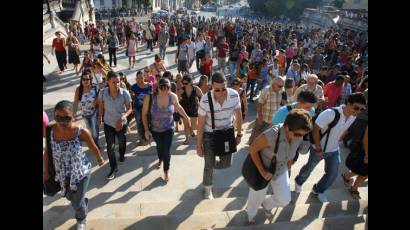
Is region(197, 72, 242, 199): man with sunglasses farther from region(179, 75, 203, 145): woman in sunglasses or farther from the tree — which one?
the tree

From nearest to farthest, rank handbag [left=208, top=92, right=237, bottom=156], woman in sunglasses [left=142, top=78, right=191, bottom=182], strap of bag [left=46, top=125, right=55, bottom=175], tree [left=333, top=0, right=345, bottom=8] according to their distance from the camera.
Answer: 1. strap of bag [left=46, top=125, right=55, bottom=175]
2. handbag [left=208, top=92, right=237, bottom=156]
3. woman in sunglasses [left=142, top=78, right=191, bottom=182]
4. tree [left=333, top=0, right=345, bottom=8]

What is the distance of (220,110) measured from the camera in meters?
5.12

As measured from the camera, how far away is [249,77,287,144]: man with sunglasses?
619 cm

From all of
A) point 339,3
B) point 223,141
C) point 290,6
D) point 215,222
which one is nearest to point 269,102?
point 223,141

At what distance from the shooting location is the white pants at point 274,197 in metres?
4.33

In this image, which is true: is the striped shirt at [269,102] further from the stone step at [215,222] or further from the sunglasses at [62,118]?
the sunglasses at [62,118]

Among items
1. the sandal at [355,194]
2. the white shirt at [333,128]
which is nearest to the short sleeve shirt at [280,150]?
the white shirt at [333,128]

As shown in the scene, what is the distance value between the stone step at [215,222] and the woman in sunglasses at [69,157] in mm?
317

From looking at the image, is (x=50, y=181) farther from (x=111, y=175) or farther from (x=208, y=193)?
(x=208, y=193)

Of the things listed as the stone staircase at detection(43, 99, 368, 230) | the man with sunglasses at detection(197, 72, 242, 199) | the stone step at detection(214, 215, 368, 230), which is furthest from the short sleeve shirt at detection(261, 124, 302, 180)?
the man with sunglasses at detection(197, 72, 242, 199)

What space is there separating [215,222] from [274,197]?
29.4 inches

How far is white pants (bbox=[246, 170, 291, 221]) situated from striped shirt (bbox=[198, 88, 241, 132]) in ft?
3.50

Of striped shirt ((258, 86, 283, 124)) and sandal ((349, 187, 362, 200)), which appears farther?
striped shirt ((258, 86, 283, 124))
